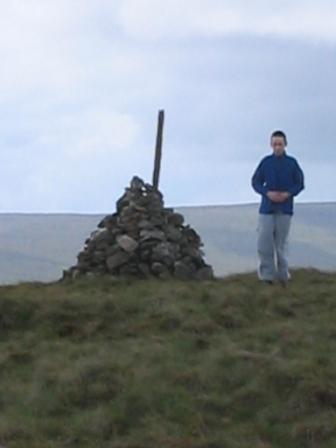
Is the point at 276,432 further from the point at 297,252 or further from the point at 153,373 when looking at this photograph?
the point at 297,252

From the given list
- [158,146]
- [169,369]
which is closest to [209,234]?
[158,146]

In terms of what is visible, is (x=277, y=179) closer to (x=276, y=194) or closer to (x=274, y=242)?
(x=276, y=194)

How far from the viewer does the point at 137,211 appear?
59.0 feet

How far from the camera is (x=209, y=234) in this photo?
24391mm

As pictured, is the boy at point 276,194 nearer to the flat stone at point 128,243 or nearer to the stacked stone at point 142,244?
the stacked stone at point 142,244

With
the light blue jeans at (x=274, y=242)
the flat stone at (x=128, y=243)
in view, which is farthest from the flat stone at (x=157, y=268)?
the light blue jeans at (x=274, y=242)

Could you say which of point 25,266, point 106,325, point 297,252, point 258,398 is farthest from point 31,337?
point 297,252

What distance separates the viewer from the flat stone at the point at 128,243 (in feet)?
56.8

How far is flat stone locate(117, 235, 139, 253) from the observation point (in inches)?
682

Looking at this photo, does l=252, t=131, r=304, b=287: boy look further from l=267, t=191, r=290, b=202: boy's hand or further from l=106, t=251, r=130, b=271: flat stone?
l=106, t=251, r=130, b=271: flat stone

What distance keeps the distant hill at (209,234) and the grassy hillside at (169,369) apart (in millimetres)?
8205

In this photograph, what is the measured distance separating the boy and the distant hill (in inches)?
275

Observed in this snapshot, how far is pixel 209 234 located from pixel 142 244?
7041 millimetres

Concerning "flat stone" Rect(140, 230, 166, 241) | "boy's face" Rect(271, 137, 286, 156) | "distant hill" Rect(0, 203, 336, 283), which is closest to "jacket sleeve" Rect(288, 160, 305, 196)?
"boy's face" Rect(271, 137, 286, 156)
